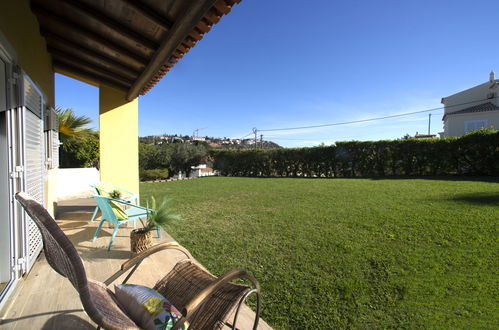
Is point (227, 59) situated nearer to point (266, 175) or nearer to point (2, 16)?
point (266, 175)

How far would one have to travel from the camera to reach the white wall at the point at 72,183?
824cm

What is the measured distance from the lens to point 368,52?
47.6ft

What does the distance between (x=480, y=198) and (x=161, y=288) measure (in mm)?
7816

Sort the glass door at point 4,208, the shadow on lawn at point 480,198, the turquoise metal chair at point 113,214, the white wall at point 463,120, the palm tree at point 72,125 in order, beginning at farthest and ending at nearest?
the white wall at point 463,120, the palm tree at point 72,125, the shadow on lawn at point 480,198, the turquoise metal chair at point 113,214, the glass door at point 4,208

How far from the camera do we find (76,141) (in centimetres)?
952

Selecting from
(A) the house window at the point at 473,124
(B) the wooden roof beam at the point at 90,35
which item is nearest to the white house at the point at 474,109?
(A) the house window at the point at 473,124

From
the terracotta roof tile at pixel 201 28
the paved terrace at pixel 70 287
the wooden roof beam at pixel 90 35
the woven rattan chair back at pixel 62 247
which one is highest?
the wooden roof beam at pixel 90 35

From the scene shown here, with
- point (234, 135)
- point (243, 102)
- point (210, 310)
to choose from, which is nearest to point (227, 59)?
point (243, 102)

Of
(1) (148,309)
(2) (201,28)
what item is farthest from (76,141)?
(1) (148,309)

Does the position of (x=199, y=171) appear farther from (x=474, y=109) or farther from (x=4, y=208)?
(x=474, y=109)

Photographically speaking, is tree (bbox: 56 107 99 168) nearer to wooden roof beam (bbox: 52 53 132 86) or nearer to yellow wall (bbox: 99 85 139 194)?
yellow wall (bbox: 99 85 139 194)

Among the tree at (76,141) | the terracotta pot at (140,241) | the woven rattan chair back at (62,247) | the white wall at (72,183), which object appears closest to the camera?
the woven rattan chair back at (62,247)

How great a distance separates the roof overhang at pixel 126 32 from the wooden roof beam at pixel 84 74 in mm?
184

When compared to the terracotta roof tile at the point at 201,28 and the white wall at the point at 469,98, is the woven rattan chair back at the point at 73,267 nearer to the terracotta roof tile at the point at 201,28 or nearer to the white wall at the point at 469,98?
the terracotta roof tile at the point at 201,28
